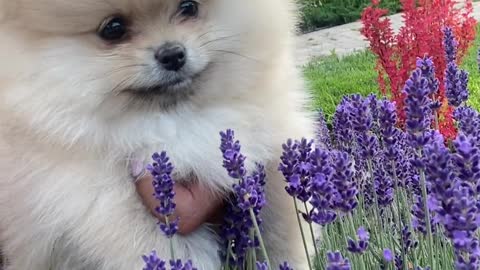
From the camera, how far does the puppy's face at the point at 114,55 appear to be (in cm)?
178

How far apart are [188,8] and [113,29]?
228mm

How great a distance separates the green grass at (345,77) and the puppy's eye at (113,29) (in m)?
2.71

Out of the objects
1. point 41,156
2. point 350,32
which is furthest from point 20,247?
point 350,32

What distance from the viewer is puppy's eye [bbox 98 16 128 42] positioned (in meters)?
1.80

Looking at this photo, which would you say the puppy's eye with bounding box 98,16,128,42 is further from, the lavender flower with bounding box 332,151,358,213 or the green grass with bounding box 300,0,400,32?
the green grass with bounding box 300,0,400,32

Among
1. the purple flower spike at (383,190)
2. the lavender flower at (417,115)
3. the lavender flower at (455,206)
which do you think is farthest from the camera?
the purple flower spike at (383,190)

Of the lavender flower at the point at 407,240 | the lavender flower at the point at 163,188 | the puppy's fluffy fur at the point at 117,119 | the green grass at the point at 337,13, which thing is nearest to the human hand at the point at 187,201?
the puppy's fluffy fur at the point at 117,119

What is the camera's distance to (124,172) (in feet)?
6.21

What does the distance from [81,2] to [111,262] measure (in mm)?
728

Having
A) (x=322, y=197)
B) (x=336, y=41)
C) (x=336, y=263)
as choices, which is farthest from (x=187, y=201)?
(x=336, y=41)

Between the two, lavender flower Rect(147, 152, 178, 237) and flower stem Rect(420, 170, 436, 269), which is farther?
lavender flower Rect(147, 152, 178, 237)

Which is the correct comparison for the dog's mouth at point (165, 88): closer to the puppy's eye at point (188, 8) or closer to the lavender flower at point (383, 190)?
the puppy's eye at point (188, 8)

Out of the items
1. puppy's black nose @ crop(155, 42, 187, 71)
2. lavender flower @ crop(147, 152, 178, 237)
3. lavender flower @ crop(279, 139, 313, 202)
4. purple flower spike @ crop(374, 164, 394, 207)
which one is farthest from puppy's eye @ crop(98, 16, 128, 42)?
purple flower spike @ crop(374, 164, 394, 207)

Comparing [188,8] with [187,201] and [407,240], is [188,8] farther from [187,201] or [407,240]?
[407,240]
